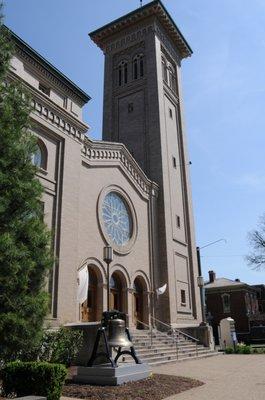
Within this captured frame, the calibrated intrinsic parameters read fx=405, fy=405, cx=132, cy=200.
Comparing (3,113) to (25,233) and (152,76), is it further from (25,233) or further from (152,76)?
(152,76)

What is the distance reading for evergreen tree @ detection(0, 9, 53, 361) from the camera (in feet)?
29.3

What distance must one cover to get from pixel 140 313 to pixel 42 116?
541 inches

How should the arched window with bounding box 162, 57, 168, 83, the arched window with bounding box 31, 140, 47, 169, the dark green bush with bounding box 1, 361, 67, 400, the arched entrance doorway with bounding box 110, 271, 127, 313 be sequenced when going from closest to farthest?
the dark green bush with bounding box 1, 361, 67, 400 < the arched window with bounding box 31, 140, 47, 169 < the arched entrance doorway with bounding box 110, 271, 127, 313 < the arched window with bounding box 162, 57, 168, 83

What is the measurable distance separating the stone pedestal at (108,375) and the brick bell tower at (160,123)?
1480 cm

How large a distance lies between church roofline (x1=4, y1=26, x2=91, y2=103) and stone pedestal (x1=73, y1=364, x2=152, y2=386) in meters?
15.3

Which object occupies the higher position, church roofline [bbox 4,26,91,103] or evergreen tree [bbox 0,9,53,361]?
church roofline [bbox 4,26,91,103]

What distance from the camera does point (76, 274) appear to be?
18.8 m

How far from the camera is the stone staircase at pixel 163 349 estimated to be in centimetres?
1788

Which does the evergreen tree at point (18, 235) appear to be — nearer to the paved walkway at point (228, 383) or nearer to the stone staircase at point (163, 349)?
the paved walkway at point (228, 383)

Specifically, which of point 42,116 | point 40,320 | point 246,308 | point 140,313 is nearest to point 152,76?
point 42,116

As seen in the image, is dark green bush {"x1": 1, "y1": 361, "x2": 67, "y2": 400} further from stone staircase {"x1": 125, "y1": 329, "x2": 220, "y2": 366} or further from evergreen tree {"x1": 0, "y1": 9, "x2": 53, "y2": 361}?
stone staircase {"x1": 125, "y1": 329, "x2": 220, "y2": 366}

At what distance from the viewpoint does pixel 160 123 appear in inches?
1240

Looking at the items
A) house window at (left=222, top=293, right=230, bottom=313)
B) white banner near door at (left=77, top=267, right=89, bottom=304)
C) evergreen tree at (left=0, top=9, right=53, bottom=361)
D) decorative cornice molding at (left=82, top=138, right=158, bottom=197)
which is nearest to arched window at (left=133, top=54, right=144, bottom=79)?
decorative cornice molding at (left=82, top=138, right=158, bottom=197)

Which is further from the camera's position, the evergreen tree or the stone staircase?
the stone staircase
